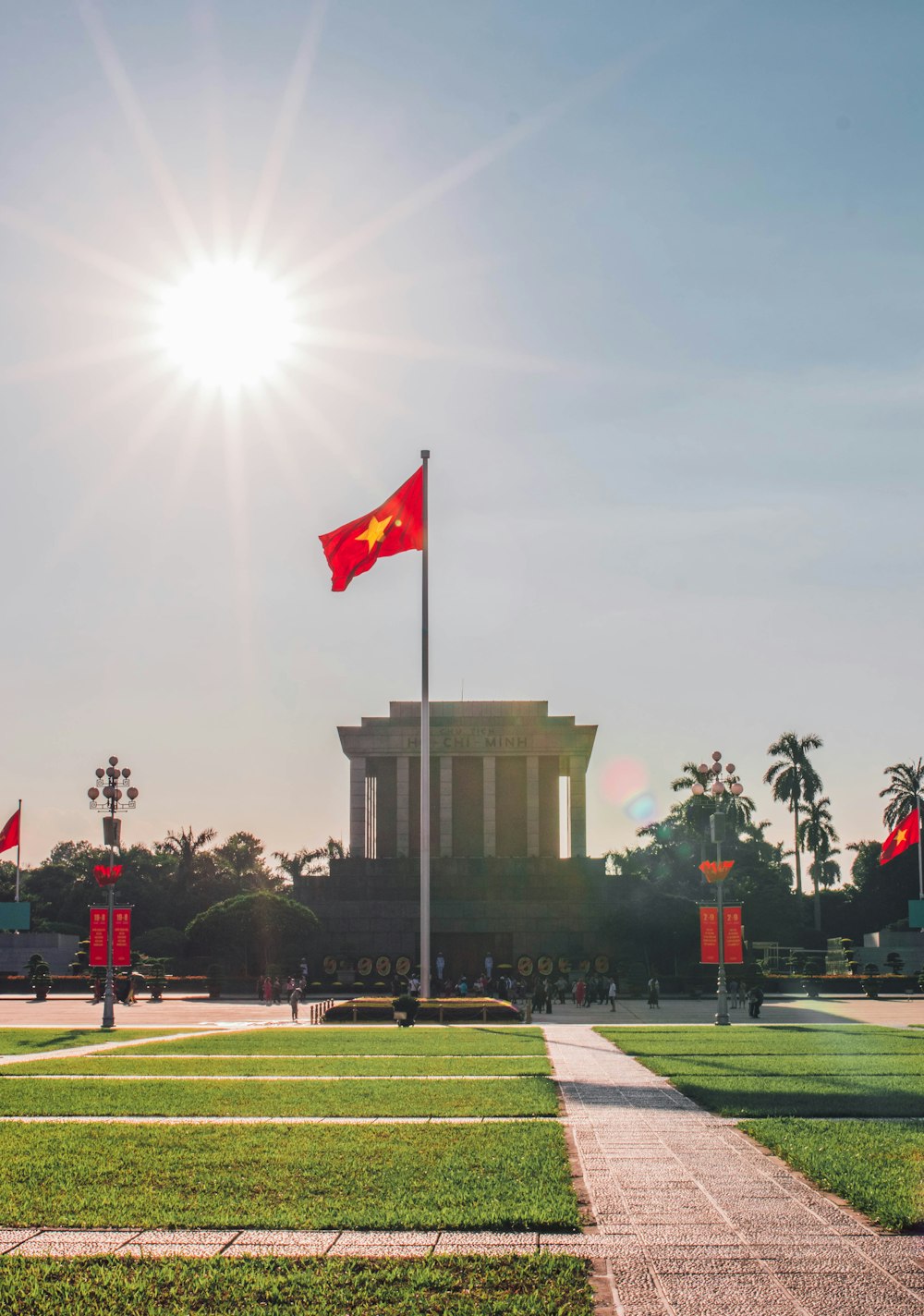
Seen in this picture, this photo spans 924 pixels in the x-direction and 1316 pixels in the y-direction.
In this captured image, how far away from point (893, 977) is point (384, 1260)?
61.1 m

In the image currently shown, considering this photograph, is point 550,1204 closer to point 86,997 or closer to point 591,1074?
point 591,1074

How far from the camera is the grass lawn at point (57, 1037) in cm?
2830

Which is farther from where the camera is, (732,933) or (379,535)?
(732,933)

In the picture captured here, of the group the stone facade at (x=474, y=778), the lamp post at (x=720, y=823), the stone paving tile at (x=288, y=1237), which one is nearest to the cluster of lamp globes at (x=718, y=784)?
the lamp post at (x=720, y=823)

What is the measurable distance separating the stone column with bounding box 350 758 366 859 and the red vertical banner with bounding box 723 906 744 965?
151ft

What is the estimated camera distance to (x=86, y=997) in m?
59.6

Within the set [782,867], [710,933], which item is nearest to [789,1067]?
[710,933]

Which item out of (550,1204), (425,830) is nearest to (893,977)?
(425,830)

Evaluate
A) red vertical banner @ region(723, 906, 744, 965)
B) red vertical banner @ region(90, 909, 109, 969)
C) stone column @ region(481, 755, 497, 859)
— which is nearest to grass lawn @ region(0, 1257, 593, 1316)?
red vertical banner @ region(723, 906, 744, 965)

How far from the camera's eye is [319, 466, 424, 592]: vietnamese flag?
1390 inches

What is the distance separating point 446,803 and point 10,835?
105 feet

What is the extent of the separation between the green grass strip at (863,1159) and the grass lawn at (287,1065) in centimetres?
849

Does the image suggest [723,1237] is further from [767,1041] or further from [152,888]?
[152,888]

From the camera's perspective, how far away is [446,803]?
86.9 m
